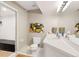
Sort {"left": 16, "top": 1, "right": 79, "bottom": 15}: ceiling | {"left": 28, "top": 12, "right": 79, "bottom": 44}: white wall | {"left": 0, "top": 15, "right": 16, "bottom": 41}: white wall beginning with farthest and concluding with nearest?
{"left": 28, "top": 12, "right": 79, "bottom": 44}: white wall, {"left": 0, "top": 15, "right": 16, "bottom": 41}: white wall, {"left": 16, "top": 1, "right": 79, "bottom": 15}: ceiling

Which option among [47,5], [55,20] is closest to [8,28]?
[47,5]

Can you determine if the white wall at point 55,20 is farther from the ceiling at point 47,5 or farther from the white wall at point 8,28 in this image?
the white wall at point 8,28

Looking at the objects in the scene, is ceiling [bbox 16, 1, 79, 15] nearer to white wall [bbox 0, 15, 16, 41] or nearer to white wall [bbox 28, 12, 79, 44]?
white wall [bbox 0, 15, 16, 41]

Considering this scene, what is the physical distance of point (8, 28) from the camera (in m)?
4.02

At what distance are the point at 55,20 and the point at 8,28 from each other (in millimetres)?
2406

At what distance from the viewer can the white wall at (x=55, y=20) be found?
193 inches

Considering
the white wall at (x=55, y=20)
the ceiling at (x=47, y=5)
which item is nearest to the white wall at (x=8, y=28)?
the ceiling at (x=47, y=5)

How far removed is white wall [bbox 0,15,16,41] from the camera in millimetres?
3842

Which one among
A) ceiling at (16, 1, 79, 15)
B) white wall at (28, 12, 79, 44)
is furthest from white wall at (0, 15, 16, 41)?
white wall at (28, 12, 79, 44)

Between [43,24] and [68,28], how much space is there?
130 cm

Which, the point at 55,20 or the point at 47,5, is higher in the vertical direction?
the point at 47,5

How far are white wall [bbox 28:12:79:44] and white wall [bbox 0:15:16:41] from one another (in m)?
1.53

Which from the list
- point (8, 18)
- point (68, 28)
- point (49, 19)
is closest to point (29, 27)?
point (49, 19)

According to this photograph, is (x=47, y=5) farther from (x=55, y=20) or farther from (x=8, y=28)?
(x=55, y=20)
